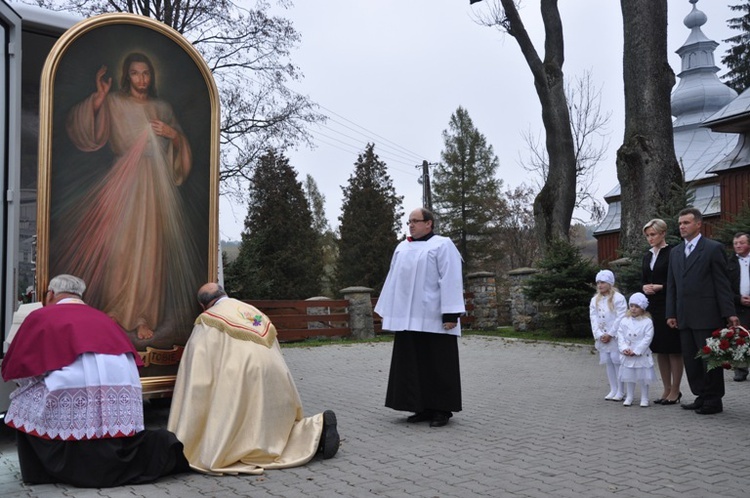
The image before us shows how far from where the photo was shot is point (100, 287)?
676cm

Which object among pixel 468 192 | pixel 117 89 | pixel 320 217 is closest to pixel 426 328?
pixel 117 89

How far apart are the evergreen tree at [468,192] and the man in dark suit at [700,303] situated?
44.0 m

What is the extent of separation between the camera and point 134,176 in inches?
277

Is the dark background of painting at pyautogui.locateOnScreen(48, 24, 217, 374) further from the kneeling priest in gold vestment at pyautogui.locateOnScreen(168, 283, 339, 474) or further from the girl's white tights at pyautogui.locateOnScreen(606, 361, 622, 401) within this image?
the girl's white tights at pyautogui.locateOnScreen(606, 361, 622, 401)

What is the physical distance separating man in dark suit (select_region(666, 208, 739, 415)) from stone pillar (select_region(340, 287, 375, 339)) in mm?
12874

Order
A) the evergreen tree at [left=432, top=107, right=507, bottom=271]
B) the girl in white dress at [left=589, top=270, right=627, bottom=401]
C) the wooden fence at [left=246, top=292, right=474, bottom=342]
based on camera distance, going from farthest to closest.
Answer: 1. the evergreen tree at [left=432, top=107, right=507, bottom=271]
2. the wooden fence at [left=246, top=292, right=474, bottom=342]
3. the girl in white dress at [left=589, top=270, right=627, bottom=401]

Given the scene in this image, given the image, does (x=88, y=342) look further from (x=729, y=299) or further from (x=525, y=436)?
(x=729, y=299)

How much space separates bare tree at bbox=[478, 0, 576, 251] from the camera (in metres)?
21.0

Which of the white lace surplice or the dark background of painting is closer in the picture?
the white lace surplice

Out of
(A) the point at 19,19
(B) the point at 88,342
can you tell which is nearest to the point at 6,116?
(A) the point at 19,19

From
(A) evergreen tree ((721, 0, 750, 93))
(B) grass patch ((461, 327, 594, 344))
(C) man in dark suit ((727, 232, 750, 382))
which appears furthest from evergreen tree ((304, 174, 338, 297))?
(C) man in dark suit ((727, 232, 750, 382))

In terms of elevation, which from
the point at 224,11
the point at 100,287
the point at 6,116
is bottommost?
the point at 100,287

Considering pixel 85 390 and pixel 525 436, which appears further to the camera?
pixel 525 436

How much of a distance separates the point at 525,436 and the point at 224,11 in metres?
19.3
